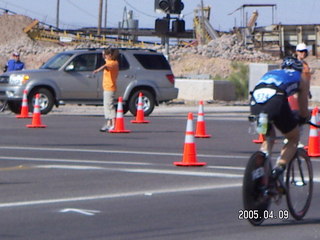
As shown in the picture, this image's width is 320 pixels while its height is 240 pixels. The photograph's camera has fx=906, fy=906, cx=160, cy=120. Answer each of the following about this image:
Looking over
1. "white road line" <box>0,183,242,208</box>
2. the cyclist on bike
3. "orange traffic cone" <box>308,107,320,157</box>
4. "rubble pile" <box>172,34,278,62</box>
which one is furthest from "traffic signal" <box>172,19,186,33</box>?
"rubble pile" <box>172,34,278,62</box>

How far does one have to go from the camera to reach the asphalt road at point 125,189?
8648mm

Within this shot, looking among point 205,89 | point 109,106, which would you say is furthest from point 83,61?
point 205,89

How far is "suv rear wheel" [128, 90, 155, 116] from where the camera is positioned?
2539 cm

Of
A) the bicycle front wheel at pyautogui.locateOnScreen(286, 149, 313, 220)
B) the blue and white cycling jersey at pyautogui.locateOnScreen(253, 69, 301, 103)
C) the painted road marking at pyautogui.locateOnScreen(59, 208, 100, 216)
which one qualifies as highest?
the blue and white cycling jersey at pyautogui.locateOnScreen(253, 69, 301, 103)

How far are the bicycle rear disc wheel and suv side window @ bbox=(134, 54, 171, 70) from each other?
17.5m

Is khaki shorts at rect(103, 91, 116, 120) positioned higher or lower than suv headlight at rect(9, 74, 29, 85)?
lower

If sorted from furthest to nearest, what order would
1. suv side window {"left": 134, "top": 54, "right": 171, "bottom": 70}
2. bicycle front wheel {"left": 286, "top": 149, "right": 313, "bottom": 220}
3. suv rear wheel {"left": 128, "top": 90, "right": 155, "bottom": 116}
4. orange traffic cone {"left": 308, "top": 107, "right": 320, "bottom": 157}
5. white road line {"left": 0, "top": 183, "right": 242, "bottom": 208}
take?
suv side window {"left": 134, "top": 54, "right": 171, "bottom": 70} < suv rear wheel {"left": 128, "top": 90, "right": 155, "bottom": 116} < orange traffic cone {"left": 308, "top": 107, "right": 320, "bottom": 157} < white road line {"left": 0, "top": 183, "right": 242, "bottom": 208} < bicycle front wheel {"left": 286, "top": 149, "right": 313, "bottom": 220}

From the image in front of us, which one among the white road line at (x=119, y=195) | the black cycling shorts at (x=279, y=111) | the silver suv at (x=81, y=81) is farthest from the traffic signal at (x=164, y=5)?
the black cycling shorts at (x=279, y=111)

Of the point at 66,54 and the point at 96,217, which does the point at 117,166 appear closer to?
the point at 96,217

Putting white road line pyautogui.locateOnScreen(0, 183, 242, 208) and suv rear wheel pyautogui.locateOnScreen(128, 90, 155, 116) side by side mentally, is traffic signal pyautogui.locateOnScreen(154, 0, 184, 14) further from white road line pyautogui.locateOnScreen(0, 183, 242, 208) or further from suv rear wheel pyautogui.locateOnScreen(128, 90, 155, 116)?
white road line pyautogui.locateOnScreen(0, 183, 242, 208)

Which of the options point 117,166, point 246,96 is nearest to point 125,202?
point 117,166

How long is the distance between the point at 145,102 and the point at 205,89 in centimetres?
909

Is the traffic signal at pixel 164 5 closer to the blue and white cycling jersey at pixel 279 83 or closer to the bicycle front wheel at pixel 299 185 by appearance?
the bicycle front wheel at pixel 299 185

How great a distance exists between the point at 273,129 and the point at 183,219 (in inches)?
53.8
